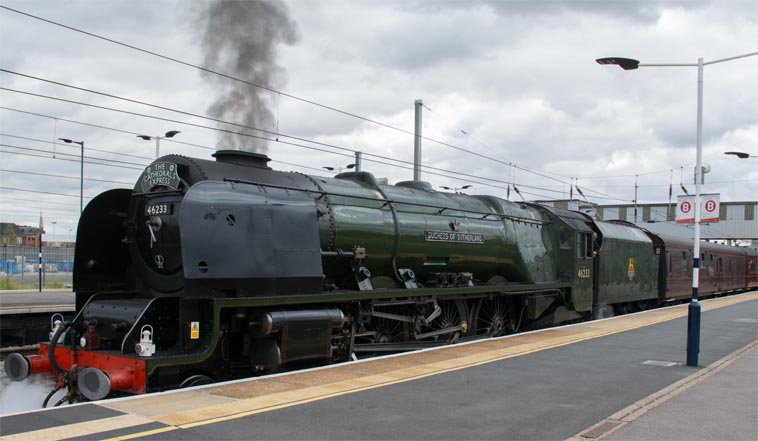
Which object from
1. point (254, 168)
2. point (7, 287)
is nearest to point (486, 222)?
point (254, 168)

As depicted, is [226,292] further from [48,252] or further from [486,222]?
A: [48,252]

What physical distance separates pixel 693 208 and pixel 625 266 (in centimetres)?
749

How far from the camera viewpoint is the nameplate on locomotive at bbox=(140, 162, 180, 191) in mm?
8133

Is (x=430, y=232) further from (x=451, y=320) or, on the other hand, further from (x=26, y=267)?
(x=26, y=267)

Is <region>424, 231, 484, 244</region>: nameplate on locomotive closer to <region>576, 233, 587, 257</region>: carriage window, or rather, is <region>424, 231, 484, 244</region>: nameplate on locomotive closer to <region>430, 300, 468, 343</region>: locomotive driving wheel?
<region>430, 300, 468, 343</region>: locomotive driving wheel

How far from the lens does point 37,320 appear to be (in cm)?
1339

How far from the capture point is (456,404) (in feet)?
21.2

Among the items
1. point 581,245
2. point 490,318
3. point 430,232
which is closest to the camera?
point 430,232

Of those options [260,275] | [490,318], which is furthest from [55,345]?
[490,318]

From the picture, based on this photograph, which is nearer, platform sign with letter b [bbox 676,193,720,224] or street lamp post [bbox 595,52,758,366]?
street lamp post [bbox 595,52,758,366]

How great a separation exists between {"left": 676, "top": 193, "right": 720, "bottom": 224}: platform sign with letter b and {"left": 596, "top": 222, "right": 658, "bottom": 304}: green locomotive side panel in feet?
14.8

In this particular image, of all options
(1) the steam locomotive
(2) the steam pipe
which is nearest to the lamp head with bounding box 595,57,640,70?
(1) the steam locomotive

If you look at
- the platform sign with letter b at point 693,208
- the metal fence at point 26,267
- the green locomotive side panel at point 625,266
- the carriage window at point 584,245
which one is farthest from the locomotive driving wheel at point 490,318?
the metal fence at point 26,267

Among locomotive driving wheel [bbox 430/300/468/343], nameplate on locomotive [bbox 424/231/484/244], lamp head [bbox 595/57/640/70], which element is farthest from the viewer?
locomotive driving wheel [bbox 430/300/468/343]
